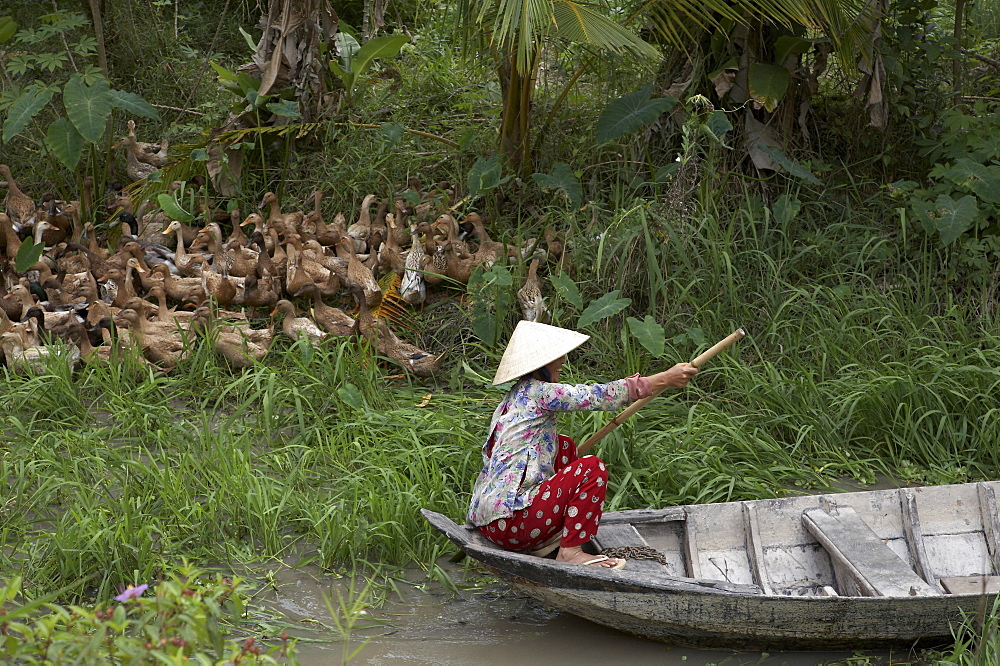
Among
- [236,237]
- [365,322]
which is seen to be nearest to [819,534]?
[365,322]

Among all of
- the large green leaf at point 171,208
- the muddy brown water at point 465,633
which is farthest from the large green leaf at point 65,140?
the muddy brown water at point 465,633

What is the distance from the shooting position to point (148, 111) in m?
7.57

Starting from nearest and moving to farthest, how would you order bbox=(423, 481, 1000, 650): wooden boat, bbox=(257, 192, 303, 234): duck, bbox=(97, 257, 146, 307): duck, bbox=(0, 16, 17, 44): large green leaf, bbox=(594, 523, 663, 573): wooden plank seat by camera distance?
bbox=(423, 481, 1000, 650): wooden boat
bbox=(594, 523, 663, 573): wooden plank seat
bbox=(97, 257, 146, 307): duck
bbox=(257, 192, 303, 234): duck
bbox=(0, 16, 17, 44): large green leaf

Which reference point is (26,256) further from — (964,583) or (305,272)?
(964,583)

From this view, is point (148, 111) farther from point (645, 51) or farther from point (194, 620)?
point (194, 620)

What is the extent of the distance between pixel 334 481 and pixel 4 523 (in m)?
1.47

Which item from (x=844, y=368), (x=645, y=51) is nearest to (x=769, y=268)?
(x=844, y=368)

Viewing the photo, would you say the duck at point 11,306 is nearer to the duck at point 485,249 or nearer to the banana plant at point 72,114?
the banana plant at point 72,114

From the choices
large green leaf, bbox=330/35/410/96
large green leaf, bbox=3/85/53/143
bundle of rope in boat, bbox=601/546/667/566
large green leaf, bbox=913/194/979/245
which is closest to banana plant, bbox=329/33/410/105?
large green leaf, bbox=330/35/410/96

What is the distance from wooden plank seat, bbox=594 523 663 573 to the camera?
3.96 metres

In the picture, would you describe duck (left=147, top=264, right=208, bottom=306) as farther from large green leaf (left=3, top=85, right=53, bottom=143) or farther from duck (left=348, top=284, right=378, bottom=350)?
large green leaf (left=3, top=85, right=53, bottom=143)

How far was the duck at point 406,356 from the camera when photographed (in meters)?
6.05

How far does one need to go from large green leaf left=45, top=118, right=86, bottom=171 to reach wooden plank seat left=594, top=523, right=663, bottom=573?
487 cm

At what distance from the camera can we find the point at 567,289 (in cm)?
583
